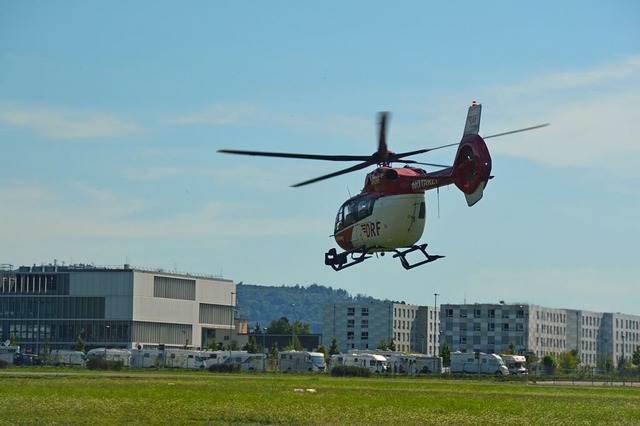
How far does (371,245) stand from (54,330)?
13202 centimetres

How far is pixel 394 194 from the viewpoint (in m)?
58.1

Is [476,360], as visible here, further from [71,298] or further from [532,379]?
[71,298]

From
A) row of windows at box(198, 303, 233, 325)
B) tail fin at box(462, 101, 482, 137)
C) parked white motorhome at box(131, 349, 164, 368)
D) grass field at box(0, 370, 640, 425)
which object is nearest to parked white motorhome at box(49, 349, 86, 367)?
parked white motorhome at box(131, 349, 164, 368)

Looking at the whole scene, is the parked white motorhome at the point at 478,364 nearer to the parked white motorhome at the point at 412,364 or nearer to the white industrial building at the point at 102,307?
the parked white motorhome at the point at 412,364

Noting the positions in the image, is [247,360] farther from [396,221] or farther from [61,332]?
[61,332]

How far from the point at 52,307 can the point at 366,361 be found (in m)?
75.6

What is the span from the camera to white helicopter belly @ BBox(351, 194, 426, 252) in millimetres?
57625

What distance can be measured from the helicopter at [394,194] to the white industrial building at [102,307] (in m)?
117

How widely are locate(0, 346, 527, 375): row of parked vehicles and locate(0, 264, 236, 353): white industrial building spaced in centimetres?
4235

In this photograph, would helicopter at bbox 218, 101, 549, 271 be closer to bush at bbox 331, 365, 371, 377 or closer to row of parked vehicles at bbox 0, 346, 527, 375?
bush at bbox 331, 365, 371, 377

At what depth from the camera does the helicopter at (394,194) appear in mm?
54438

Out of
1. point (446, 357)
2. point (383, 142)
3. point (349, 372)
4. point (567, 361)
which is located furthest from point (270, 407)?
point (567, 361)

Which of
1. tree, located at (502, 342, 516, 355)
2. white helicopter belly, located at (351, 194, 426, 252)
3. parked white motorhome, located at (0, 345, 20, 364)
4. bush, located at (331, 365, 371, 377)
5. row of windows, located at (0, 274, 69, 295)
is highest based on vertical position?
row of windows, located at (0, 274, 69, 295)

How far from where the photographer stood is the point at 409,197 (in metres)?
57.6
